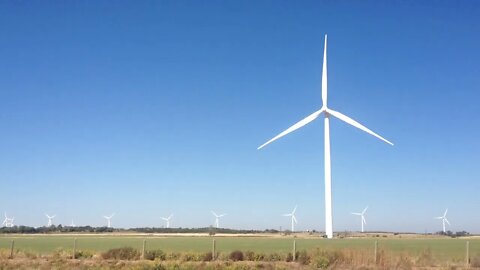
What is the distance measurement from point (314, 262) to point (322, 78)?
36341mm

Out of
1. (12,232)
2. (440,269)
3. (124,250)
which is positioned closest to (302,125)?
(124,250)

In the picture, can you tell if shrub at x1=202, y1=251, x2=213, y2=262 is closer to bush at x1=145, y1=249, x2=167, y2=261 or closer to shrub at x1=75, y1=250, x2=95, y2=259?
bush at x1=145, y1=249, x2=167, y2=261

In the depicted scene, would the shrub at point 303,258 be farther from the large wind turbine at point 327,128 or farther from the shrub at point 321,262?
the large wind turbine at point 327,128

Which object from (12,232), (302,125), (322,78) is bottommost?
(12,232)

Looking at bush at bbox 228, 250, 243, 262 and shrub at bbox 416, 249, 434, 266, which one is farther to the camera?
bush at bbox 228, 250, 243, 262

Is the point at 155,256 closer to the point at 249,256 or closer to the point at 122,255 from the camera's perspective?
the point at 122,255

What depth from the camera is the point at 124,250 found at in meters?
41.2

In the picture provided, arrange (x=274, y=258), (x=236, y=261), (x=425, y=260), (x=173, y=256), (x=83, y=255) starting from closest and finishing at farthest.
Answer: (x=425, y=260), (x=236, y=261), (x=274, y=258), (x=173, y=256), (x=83, y=255)

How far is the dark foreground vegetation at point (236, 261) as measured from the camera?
110 feet

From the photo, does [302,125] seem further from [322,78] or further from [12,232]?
[12,232]

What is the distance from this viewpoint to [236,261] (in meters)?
38.4

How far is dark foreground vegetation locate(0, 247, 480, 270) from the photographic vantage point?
110 ft

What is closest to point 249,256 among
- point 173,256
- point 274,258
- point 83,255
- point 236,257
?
point 236,257

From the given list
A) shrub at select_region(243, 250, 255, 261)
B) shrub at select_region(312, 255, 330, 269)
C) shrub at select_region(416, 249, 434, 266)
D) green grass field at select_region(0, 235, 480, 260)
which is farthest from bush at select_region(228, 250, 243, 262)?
shrub at select_region(416, 249, 434, 266)
